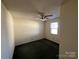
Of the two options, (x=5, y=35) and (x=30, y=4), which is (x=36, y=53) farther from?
(x=30, y=4)

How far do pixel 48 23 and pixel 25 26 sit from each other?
8.69 feet

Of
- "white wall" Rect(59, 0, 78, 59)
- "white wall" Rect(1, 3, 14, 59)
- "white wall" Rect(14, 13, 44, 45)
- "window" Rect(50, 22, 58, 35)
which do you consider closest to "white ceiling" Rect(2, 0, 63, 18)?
"white wall" Rect(1, 3, 14, 59)

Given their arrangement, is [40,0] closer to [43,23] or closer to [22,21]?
[22,21]

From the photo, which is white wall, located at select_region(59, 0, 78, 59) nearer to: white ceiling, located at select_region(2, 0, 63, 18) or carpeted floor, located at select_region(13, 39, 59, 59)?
white ceiling, located at select_region(2, 0, 63, 18)

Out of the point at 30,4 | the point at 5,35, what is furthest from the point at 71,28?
the point at 5,35

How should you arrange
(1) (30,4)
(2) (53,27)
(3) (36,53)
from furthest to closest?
(2) (53,27)
(3) (36,53)
(1) (30,4)

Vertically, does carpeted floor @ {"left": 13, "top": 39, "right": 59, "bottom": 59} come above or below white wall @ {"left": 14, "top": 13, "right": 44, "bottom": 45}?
below

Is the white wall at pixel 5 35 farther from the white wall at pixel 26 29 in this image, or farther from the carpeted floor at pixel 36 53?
the white wall at pixel 26 29

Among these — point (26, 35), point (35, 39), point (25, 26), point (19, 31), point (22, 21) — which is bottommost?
point (35, 39)

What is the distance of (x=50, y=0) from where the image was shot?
82.7 inches

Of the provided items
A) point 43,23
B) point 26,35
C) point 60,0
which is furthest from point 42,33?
point 60,0

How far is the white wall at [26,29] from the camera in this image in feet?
18.4

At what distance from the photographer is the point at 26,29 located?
639 centimetres

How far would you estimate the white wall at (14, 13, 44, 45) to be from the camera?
559 cm
